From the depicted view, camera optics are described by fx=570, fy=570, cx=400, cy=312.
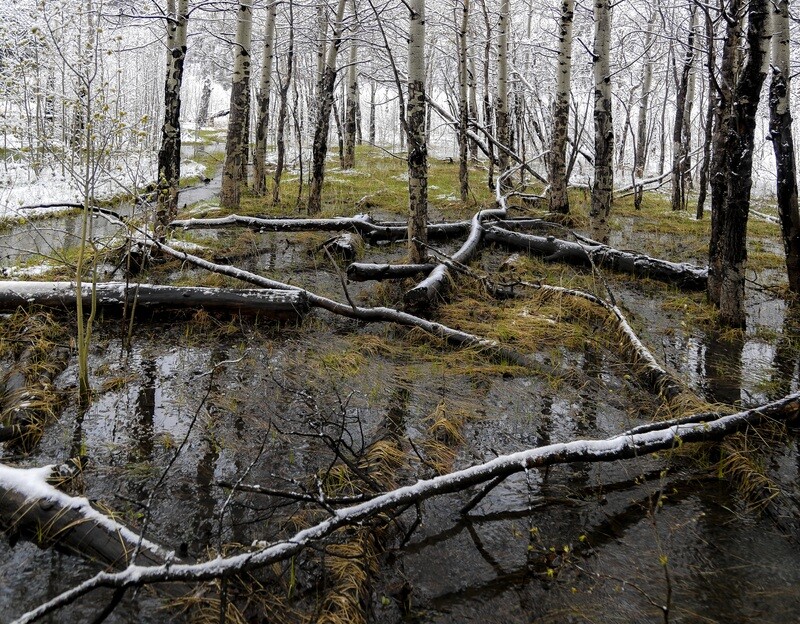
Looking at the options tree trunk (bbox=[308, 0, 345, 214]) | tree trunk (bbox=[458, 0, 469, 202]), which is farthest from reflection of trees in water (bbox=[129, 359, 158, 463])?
tree trunk (bbox=[458, 0, 469, 202])

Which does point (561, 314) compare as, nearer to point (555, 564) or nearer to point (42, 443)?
point (555, 564)

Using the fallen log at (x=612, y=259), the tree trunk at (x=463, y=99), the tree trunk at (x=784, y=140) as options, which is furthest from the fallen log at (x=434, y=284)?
the tree trunk at (x=463, y=99)

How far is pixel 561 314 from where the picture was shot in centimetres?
633

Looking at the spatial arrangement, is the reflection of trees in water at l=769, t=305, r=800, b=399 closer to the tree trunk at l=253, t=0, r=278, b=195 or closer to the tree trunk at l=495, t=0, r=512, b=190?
the tree trunk at l=495, t=0, r=512, b=190

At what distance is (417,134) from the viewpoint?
7117 mm

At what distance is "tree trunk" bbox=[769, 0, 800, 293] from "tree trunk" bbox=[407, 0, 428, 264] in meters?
4.08

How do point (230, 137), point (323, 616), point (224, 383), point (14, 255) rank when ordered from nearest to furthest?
point (323, 616) < point (224, 383) < point (14, 255) < point (230, 137)

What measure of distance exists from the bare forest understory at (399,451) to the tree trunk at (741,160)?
39 centimetres

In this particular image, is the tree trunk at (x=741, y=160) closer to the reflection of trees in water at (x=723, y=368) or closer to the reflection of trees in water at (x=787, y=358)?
the reflection of trees in water at (x=723, y=368)

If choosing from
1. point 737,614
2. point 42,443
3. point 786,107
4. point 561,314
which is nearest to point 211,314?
point 42,443

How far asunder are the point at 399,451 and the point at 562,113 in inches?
355

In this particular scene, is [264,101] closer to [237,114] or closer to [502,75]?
[237,114]

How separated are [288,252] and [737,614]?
7.74 meters

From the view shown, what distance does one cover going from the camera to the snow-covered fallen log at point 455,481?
84.1 inches
